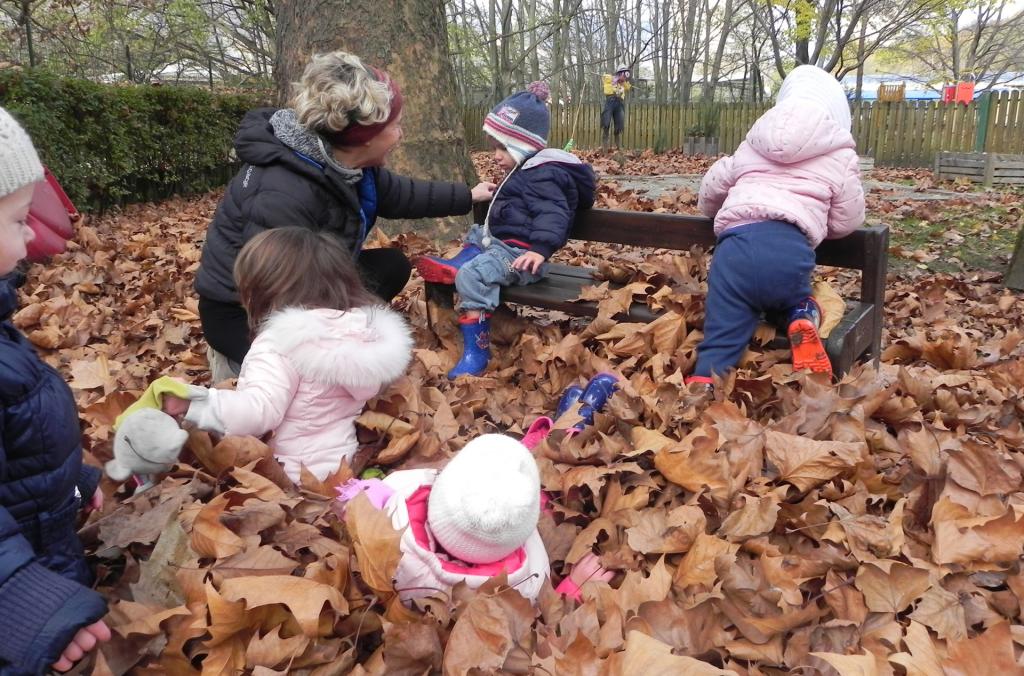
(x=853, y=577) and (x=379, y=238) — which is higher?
(x=379, y=238)

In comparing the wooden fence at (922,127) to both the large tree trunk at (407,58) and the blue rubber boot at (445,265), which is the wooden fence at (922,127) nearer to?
the large tree trunk at (407,58)

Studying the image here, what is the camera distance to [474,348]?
367 centimetres

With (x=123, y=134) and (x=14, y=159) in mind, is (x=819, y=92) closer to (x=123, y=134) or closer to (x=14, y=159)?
(x=14, y=159)

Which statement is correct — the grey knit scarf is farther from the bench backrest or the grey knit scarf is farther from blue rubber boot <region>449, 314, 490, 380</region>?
the bench backrest

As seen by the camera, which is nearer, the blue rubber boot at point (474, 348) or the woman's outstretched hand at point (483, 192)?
the blue rubber boot at point (474, 348)

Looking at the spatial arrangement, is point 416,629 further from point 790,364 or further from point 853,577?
point 790,364

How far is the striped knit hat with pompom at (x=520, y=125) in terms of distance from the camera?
3.64m

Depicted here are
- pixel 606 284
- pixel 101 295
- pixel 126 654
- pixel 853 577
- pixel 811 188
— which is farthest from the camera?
pixel 101 295

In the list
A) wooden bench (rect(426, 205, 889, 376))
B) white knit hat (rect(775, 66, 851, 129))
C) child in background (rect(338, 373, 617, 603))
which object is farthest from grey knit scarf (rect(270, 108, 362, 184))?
white knit hat (rect(775, 66, 851, 129))

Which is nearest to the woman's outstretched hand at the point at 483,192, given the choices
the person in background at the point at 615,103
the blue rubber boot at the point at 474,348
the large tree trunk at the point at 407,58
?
the blue rubber boot at the point at 474,348

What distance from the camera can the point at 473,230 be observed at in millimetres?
3982

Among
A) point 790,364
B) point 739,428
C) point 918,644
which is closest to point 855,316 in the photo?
point 790,364

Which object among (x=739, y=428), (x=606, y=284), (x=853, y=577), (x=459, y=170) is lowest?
(x=853, y=577)

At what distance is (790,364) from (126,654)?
245 cm
